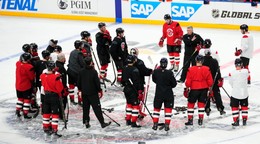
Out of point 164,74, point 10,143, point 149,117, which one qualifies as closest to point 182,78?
point 149,117

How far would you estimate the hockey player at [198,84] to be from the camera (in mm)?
13055

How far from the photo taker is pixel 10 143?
13023 mm

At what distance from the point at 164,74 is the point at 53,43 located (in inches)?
114

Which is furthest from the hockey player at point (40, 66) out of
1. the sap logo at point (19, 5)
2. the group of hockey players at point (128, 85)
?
the sap logo at point (19, 5)

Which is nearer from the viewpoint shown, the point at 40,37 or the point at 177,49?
the point at 177,49

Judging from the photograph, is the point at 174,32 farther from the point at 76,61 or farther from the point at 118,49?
the point at 76,61

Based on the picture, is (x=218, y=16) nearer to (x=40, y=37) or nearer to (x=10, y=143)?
(x=40, y=37)

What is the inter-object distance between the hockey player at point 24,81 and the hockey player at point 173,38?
14.2ft

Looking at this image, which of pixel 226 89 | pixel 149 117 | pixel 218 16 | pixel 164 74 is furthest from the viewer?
pixel 218 16

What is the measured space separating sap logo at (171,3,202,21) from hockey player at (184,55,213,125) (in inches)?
340

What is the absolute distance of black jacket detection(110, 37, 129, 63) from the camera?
15.6 meters

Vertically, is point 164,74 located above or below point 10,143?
above

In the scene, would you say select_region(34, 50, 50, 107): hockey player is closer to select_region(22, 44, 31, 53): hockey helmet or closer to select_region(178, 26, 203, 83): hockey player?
select_region(22, 44, 31, 53): hockey helmet

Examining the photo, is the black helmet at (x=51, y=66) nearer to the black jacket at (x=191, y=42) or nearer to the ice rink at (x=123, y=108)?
the ice rink at (x=123, y=108)
